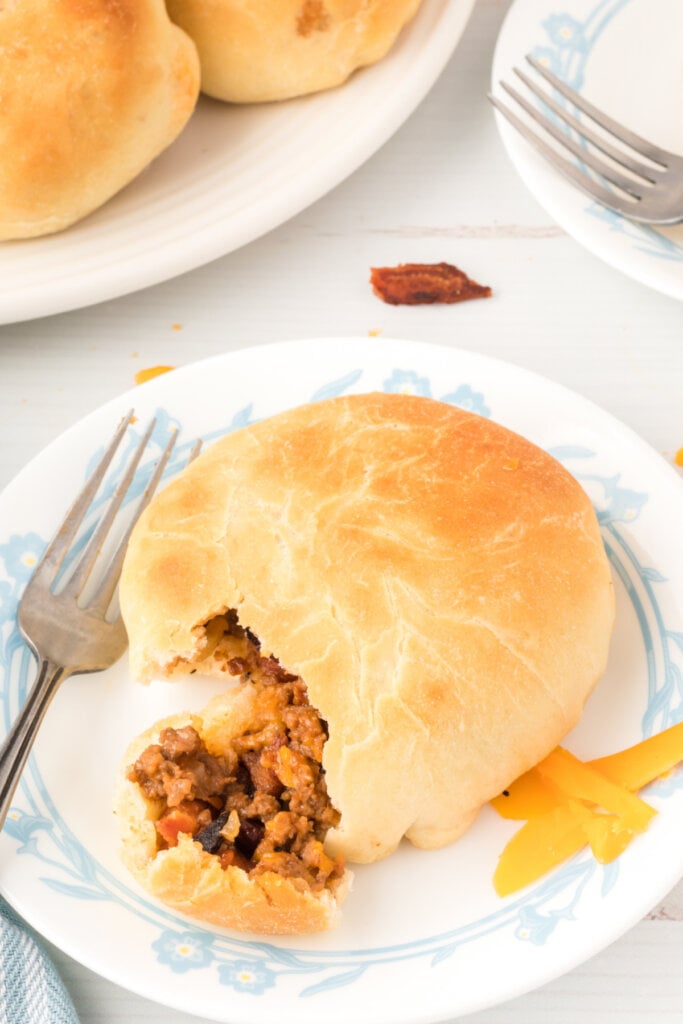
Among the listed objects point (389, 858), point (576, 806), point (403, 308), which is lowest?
point (389, 858)

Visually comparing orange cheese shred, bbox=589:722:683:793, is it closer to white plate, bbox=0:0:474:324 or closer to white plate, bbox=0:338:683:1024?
white plate, bbox=0:338:683:1024

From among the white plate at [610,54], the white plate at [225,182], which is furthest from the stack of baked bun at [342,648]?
the white plate at [610,54]

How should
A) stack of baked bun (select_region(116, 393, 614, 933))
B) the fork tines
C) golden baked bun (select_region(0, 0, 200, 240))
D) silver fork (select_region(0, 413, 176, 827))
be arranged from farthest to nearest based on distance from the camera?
golden baked bun (select_region(0, 0, 200, 240)), the fork tines, silver fork (select_region(0, 413, 176, 827)), stack of baked bun (select_region(116, 393, 614, 933))

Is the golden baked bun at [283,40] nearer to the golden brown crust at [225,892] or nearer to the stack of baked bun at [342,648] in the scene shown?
the stack of baked bun at [342,648]

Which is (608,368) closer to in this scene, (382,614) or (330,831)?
(382,614)

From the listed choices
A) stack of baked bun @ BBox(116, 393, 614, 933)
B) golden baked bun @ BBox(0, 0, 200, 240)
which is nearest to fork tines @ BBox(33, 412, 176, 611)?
stack of baked bun @ BBox(116, 393, 614, 933)

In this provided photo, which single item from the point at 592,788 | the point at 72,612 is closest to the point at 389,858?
the point at 592,788

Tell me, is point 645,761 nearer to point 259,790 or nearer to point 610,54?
point 259,790
